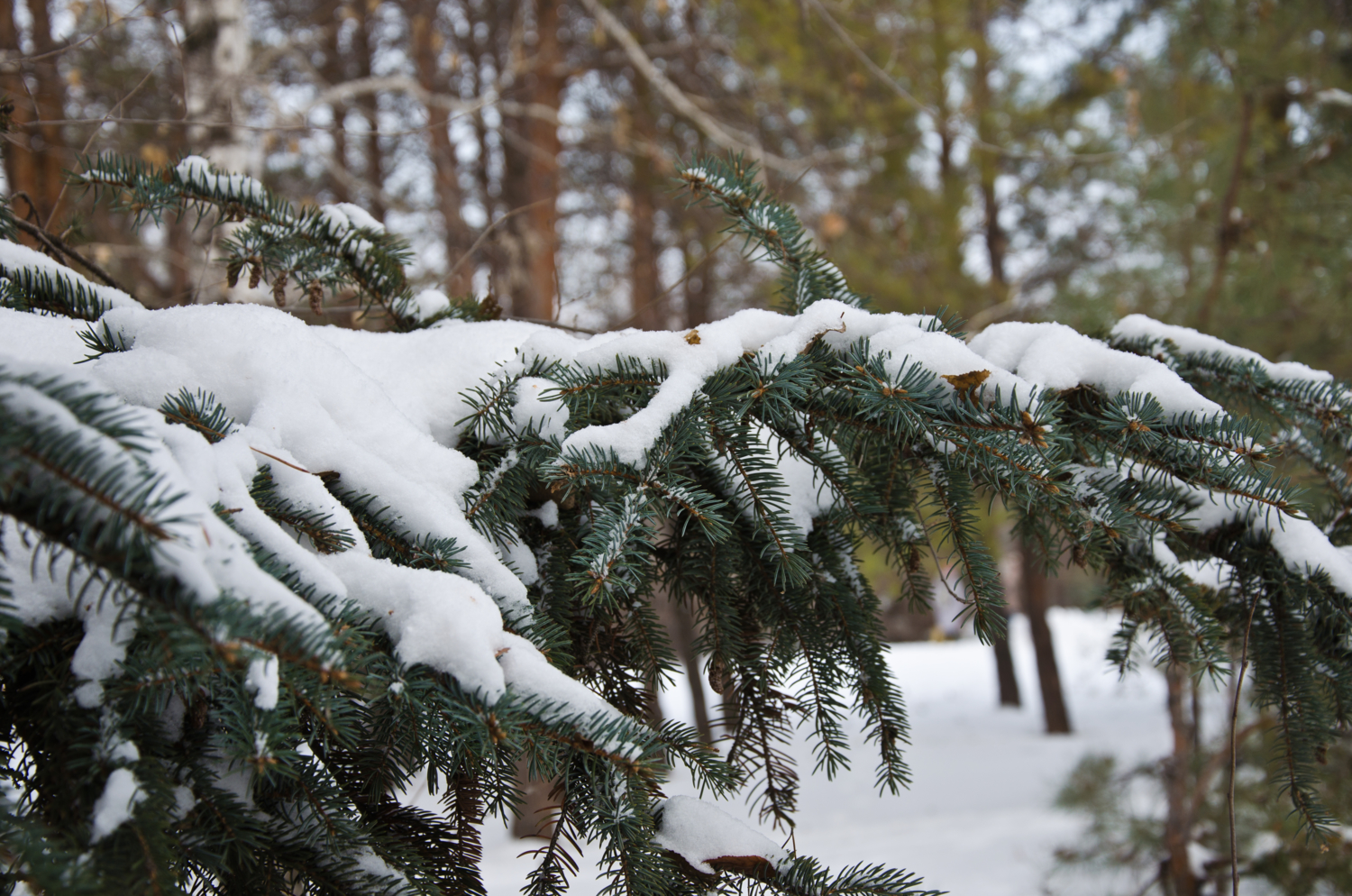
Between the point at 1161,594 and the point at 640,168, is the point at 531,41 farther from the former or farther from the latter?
the point at 1161,594

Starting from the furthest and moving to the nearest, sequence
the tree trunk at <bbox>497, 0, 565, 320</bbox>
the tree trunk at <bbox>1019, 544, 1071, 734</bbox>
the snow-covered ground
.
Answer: the tree trunk at <bbox>1019, 544, 1071, 734</bbox> → the tree trunk at <bbox>497, 0, 565, 320</bbox> → the snow-covered ground

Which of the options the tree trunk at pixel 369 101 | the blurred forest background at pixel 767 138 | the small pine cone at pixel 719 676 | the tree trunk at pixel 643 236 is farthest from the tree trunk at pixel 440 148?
the small pine cone at pixel 719 676

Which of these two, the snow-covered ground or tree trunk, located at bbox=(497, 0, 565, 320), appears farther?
tree trunk, located at bbox=(497, 0, 565, 320)

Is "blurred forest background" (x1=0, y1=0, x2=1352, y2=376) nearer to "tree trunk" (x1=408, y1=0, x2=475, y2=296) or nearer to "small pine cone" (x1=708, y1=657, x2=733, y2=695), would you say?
"tree trunk" (x1=408, y1=0, x2=475, y2=296)

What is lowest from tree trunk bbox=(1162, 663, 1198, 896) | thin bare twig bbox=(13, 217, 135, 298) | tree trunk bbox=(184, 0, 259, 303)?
tree trunk bbox=(1162, 663, 1198, 896)

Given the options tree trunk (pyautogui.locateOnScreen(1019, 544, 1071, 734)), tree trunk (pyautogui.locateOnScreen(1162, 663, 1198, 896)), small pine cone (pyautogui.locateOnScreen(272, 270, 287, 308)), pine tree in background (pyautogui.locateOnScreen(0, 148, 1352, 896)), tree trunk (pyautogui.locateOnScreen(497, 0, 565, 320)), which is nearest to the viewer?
pine tree in background (pyautogui.locateOnScreen(0, 148, 1352, 896))

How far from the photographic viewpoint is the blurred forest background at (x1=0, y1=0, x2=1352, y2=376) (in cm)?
321

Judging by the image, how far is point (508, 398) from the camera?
3.18 feet

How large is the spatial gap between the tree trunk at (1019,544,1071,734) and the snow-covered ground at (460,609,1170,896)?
19 centimetres

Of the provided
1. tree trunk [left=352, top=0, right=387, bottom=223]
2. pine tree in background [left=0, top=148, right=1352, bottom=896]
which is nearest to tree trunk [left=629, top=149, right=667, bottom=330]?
tree trunk [left=352, top=0, right=387, bottom=223]

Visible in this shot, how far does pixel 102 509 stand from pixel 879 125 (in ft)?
20.6

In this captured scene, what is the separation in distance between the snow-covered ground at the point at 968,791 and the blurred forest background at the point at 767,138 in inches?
92.5

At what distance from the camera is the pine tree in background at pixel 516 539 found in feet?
1.95

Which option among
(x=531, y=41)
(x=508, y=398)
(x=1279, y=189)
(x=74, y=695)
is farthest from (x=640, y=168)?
(x=74, y=695)
